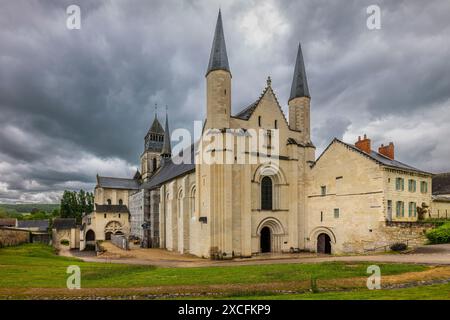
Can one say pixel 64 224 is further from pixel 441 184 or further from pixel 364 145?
pixel 441 184

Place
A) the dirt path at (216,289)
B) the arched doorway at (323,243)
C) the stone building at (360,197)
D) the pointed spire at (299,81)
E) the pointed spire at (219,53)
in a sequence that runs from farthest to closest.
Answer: the pointed spire at (299,81), the arched doorway at (323,243), the pointed spire at (219,53), the stone building at (360,197), the dirt path at (216,289)

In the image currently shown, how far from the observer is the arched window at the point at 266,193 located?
31670 millimetres

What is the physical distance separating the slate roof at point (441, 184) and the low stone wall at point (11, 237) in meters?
59.1

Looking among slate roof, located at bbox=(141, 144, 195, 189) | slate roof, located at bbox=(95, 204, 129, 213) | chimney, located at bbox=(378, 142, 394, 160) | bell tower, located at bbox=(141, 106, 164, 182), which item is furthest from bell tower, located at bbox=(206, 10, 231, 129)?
bell tower, located at bbox=(141, 106, 164, 182)

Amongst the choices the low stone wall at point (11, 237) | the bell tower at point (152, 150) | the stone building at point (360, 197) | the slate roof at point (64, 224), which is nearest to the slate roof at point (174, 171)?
the bell tower at point (152, 150)

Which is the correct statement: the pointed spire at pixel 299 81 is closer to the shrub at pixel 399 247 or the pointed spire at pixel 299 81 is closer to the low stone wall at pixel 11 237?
the shrub at pixel 399 247

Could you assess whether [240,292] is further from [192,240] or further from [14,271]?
[192,240]

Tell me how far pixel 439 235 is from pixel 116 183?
70.6m

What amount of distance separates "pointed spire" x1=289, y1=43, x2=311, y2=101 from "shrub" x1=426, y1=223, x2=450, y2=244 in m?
19.3

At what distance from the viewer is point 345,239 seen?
92.2 ft

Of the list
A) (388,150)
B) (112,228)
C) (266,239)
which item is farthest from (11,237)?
(388,150)

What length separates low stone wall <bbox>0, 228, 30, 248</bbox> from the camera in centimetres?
3697
